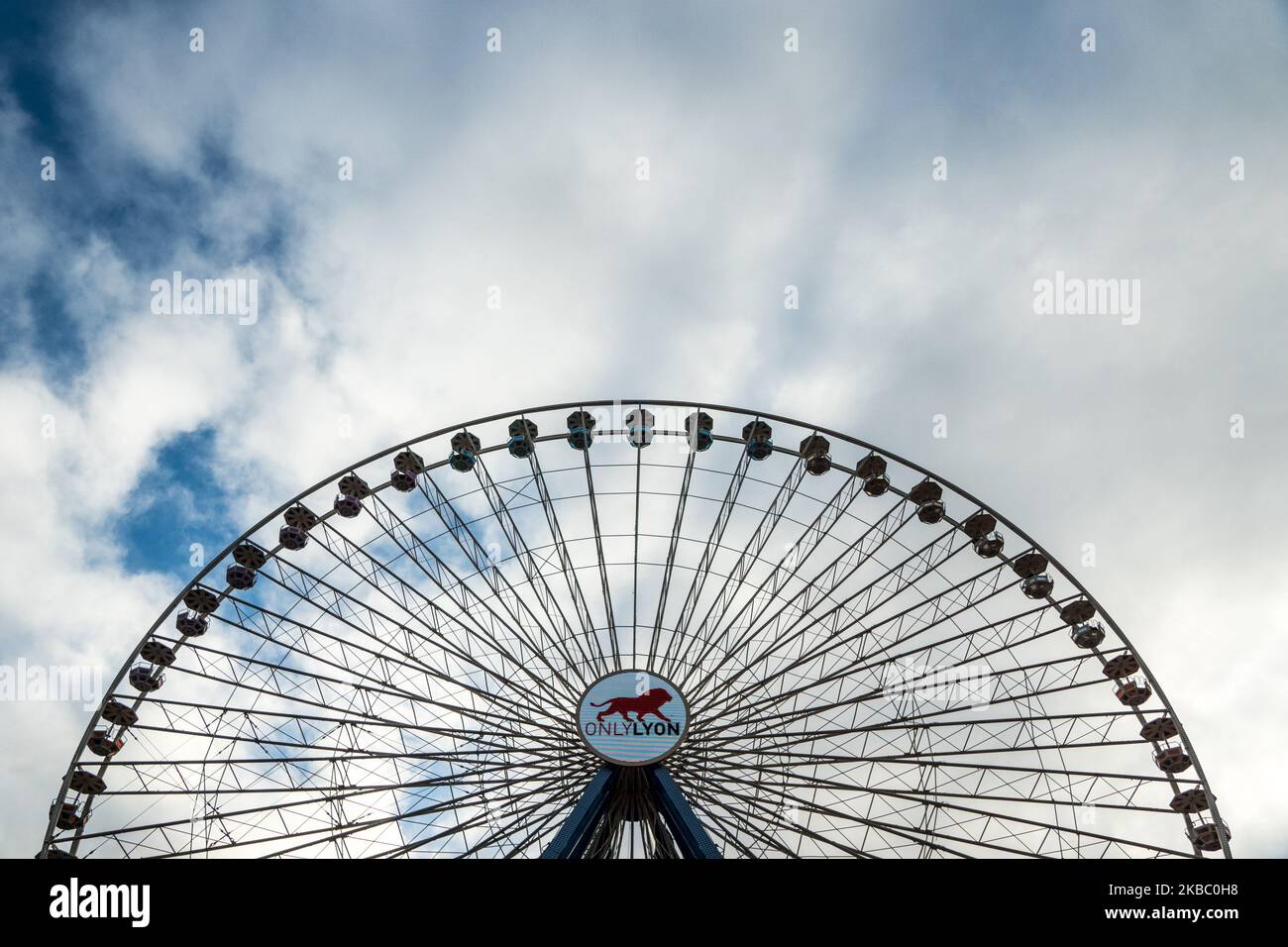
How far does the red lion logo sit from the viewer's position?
22.5 metres

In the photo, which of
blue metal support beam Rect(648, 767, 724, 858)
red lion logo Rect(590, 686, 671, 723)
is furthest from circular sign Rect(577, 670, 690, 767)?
blue metal support beam Rect(648, 767, 724, 858)

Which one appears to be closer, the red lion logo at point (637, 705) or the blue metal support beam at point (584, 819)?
the blue metal support beam at point (584, 819)

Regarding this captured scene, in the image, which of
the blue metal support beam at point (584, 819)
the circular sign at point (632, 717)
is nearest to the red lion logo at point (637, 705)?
the circular sign at point (632, 717)

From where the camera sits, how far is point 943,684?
24.3 meters

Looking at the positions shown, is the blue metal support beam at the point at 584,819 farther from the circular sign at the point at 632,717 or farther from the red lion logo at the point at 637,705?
the red lion logo at the point at 637,705

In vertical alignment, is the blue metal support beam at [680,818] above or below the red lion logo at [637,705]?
below

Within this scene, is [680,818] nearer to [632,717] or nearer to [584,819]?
[584,819]

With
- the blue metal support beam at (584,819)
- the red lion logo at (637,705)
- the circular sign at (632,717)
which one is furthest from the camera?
the red lion logo at (637,705)

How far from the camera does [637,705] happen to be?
74.3 ft

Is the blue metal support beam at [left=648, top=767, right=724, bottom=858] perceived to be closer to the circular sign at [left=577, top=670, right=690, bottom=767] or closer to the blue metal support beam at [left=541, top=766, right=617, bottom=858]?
the circular sign at [left=577, top=670, right=690, bottom=767]

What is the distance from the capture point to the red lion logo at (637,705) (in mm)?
22516
